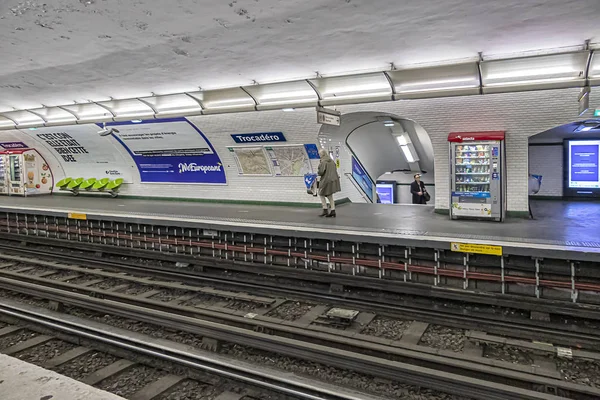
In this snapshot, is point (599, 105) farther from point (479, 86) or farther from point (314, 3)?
point (314, 3)

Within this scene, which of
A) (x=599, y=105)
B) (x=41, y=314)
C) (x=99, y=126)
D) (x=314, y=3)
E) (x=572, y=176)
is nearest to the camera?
(x=314, y=3)

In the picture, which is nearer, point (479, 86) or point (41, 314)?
point (41, 314)

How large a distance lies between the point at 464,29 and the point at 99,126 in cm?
1211

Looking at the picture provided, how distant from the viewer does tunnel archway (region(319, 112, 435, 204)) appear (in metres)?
11.7

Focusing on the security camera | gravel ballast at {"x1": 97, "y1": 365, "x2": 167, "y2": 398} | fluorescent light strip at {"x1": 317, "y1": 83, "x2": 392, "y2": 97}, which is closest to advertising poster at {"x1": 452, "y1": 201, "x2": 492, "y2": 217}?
fluorescent light strip at {"x1": 317, "y1": 83, "x2": 392, "y2": 97}

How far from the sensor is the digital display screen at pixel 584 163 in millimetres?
11633

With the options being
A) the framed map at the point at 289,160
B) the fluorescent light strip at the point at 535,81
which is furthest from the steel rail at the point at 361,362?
the framed map at the point at 289,160

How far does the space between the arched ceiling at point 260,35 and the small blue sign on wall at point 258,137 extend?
2861 mm

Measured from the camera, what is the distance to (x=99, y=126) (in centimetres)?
1403

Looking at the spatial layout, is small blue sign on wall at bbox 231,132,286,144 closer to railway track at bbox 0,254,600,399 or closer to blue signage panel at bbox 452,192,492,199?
blue signage panel at bbox 452,192,492,199

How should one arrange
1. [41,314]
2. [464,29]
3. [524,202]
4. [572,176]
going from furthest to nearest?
[572,176] → [524,202] → [41,314] → [464,29]

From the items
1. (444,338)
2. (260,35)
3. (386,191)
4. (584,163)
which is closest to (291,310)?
(444,338)

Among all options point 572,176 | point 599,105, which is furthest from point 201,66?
point 572,176

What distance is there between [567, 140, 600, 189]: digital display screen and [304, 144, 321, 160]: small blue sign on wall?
703cm
